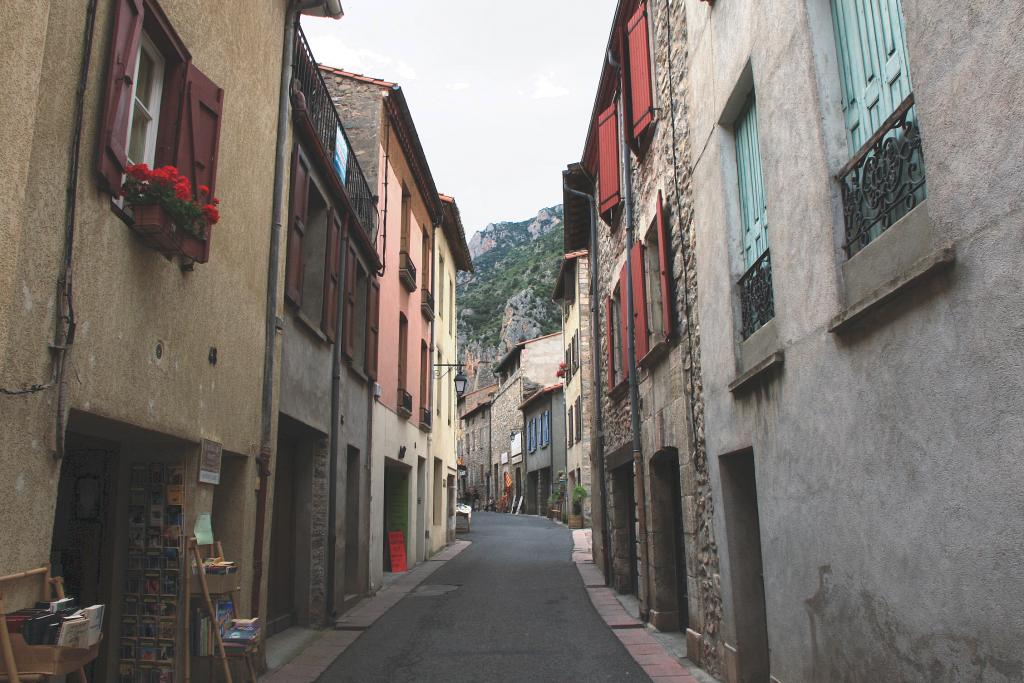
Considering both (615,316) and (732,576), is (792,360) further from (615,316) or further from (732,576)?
(615,316)

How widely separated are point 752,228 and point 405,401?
1005 cm

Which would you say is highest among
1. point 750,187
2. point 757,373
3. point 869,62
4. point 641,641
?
point 750,187

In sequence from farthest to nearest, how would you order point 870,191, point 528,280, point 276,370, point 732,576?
point 528,280 → point 276,370 → point 732,576 → point 870,191

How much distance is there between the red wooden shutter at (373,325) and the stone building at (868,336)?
21.6 ft

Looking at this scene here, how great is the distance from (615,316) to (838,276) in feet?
25.4

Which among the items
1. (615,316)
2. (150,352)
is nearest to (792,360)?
(150,352)

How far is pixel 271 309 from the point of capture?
24.0 feet

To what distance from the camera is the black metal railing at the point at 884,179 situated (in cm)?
362

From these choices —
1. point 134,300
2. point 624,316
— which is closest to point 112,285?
point 134,300

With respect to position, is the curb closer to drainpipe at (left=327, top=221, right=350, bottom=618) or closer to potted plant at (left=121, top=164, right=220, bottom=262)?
drainpipe at (left=327, top=221, right=350, bottom=618)

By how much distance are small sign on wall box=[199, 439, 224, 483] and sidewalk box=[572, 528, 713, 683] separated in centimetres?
393

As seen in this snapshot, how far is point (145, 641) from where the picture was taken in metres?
5.37

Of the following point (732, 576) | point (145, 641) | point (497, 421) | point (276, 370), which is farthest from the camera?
point (497, 421)

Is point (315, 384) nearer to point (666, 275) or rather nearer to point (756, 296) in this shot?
point (666, 275)
